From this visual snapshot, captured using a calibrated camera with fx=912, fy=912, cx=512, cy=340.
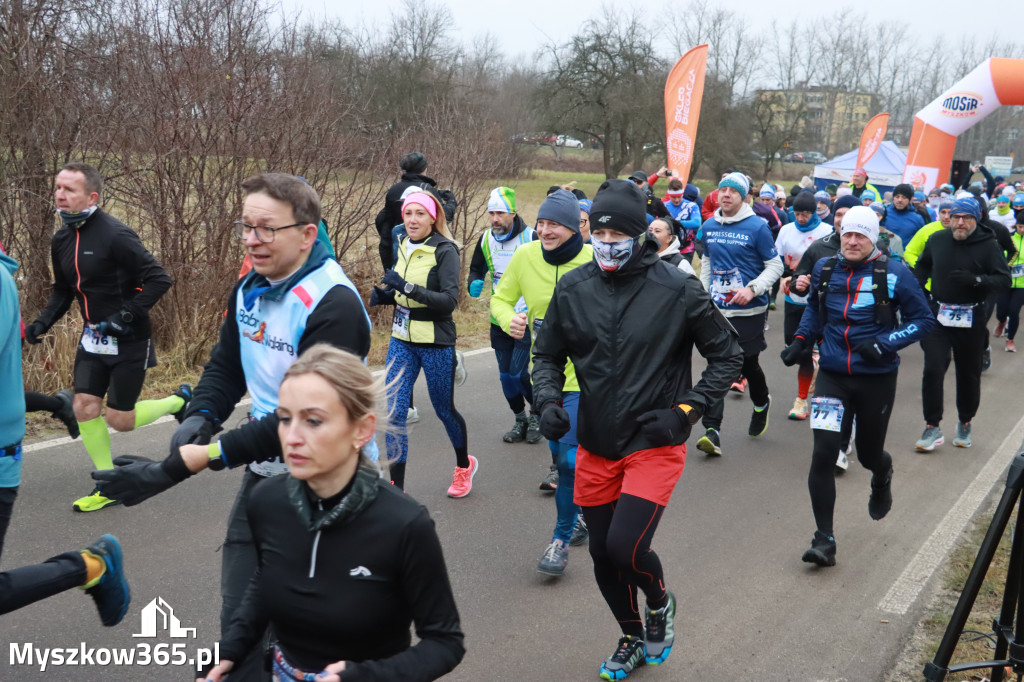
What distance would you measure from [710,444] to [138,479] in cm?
543

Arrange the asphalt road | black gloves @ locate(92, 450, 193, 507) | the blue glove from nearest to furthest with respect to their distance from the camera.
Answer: black gloves @ locate(92, 450, 193, 507), the asphalt road, the blue glove

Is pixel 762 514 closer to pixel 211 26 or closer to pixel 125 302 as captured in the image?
pixel 125 302

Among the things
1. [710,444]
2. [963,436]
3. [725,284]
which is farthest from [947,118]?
[710,444]

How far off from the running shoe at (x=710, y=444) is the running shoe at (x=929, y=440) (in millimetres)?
1837

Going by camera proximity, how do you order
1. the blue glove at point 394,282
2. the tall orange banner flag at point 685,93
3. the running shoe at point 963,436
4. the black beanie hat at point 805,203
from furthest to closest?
1. the tall orange banner flag at point 685,93
2. the black beanie hat at point 805,203
3. the running shoe at point 963,436
4. the blue glove at point 394,282

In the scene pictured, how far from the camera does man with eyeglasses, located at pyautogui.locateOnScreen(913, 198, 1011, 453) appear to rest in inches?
309

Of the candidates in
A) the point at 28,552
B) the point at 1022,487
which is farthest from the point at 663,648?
the point at 28,552

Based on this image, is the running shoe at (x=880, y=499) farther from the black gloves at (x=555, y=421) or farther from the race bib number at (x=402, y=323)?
the race bib number at (x=402, y=323)

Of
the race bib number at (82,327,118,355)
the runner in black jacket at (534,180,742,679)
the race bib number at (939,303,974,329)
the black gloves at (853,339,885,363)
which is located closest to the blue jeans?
the runner in black jacket at (534,180,742,679)

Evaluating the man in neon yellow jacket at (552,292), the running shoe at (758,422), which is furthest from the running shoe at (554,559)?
the running shoe at (758,422)

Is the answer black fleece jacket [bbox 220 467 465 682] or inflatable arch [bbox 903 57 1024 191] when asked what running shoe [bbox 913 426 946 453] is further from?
inflatable arch [bbox 903 57 1024 191]

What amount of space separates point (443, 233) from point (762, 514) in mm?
2907

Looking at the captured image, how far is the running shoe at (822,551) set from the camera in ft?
17.5

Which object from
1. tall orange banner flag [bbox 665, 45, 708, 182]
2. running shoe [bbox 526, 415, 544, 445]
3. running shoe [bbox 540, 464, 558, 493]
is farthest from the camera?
tall orange banner flag [bbox 665, 45, 708, 182]
